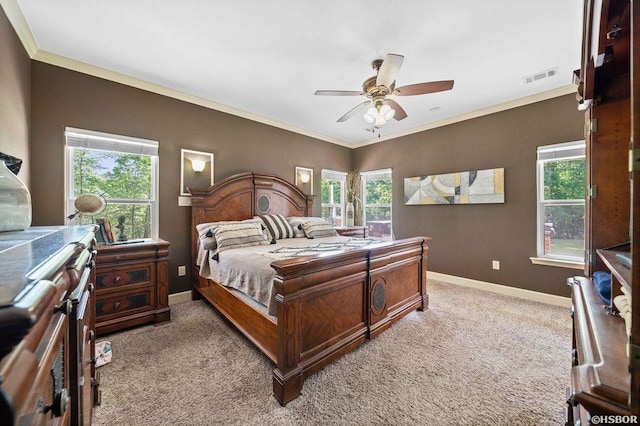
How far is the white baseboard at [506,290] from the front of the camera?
3150 millimetres

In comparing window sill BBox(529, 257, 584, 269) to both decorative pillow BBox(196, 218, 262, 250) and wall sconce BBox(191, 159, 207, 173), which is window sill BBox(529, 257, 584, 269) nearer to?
decorative pillow BBox(196, 218, 262, 250)

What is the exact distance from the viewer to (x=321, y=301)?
6.08ft

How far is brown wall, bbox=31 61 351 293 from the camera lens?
8.14 feet

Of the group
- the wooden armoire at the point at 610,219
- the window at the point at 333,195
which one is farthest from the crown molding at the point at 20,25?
the window at the point at 333,195

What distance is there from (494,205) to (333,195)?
288cm

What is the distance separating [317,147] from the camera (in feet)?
16.5

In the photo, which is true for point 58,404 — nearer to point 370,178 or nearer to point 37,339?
point 37,339

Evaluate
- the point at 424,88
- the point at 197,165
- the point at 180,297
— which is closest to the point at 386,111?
the point at 424,88

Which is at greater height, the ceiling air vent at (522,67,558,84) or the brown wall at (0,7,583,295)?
the ceiling air vent at (522,67,558,84)

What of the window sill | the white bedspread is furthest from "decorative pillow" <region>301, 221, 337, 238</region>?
the window sill

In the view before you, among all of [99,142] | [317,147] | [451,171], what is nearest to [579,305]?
[451,171]

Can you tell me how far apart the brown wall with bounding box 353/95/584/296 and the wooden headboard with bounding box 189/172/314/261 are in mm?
2102

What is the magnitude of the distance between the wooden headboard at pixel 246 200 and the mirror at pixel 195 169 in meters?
0.18

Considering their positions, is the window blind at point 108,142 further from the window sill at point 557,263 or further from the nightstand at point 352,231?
the window sill at point 557,263
